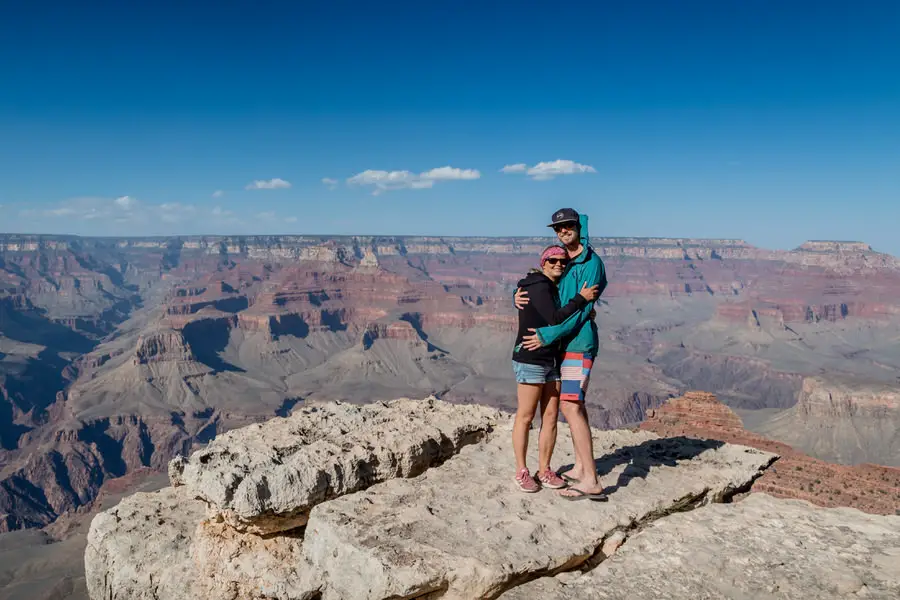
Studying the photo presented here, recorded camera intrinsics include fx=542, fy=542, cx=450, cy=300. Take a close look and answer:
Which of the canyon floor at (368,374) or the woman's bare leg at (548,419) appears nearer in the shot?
the woman's bare leg at (548,419)

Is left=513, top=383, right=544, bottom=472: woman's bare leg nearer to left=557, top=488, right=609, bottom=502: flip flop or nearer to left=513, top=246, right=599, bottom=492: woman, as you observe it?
left=513, top=246, right=599, bottom=492: woman

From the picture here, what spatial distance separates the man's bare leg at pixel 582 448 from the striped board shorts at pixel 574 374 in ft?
0.34

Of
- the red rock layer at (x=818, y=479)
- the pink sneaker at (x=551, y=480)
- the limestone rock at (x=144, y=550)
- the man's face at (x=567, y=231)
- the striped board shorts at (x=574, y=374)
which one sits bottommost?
the red rock layer at (x=818, y=479)

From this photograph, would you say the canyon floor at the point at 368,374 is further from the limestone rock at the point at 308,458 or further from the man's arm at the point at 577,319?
the man's arm at the point at 577,319

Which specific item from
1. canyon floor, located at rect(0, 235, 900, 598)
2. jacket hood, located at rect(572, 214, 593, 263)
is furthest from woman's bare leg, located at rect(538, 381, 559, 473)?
canyon floor, located at rect(0, 235, 900, 598)

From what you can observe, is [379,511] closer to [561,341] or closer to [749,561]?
[561,341]

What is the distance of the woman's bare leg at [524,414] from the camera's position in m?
5.84

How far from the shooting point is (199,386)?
4070 inches

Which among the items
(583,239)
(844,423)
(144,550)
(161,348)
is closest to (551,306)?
(583,239)

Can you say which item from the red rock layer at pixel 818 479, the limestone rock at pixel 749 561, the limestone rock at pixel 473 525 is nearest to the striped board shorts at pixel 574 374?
the limestone rock at pixel 473 525

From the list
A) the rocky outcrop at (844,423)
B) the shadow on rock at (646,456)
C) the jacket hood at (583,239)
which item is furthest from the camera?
the rocky outcrop at (844,423)

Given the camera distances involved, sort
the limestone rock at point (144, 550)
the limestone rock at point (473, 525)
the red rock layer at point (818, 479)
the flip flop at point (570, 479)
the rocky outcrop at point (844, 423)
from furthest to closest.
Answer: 1. the rocky outcrop at point (844, 423)
2. the red rock layer at point (818, 479)
3. the limestone rock at point (144, 550)
4. the flip flop at point (570, 479)
5. the limestone rock at point (473, 525)

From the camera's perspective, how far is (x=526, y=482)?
5887mm

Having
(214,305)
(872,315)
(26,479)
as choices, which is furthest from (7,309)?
(872,315)
